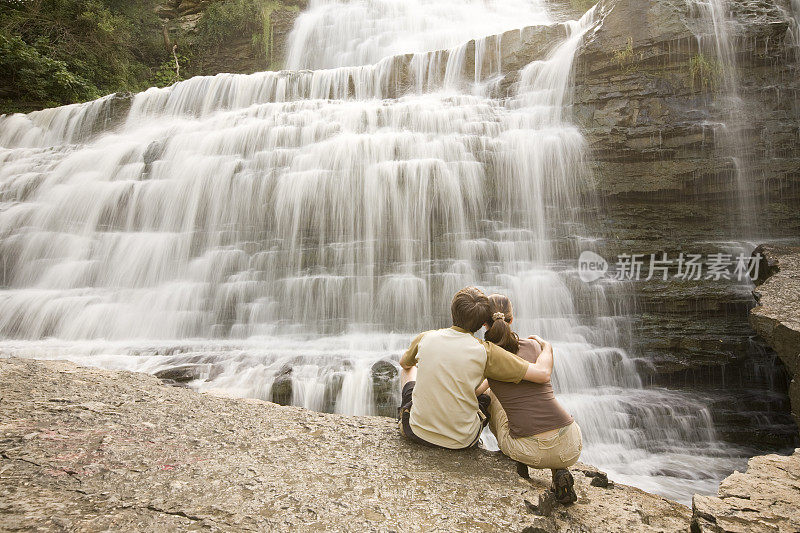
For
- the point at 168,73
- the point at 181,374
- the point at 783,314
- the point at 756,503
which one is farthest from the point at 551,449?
the point at 168,73

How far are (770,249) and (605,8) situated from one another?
6046mm

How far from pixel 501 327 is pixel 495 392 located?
1.43 ft

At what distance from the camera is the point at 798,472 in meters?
2.88

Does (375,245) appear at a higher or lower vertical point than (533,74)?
lower

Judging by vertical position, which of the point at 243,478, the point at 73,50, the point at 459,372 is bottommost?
the point at 243,478

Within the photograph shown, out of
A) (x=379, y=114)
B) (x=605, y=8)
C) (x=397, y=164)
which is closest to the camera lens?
(x=397, y=164)

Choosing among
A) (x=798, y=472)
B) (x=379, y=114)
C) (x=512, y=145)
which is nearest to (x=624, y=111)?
(x=512, y=145)

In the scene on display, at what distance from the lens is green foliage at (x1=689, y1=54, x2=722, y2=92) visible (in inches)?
286

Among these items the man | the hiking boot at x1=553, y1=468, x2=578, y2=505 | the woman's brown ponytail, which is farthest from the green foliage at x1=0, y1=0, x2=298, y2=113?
the hiking boot at x1=553, y1=468, x2=578, y2=505

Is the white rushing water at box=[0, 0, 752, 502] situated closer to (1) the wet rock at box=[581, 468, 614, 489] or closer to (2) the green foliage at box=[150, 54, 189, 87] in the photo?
(1) the wet rock at box=[581, 468, 614, 489]

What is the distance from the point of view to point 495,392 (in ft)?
8.82

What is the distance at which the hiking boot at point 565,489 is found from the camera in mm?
2393

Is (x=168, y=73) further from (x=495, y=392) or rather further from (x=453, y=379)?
(x=495, y=392)

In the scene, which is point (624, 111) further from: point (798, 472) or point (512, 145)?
point (798, 472)
